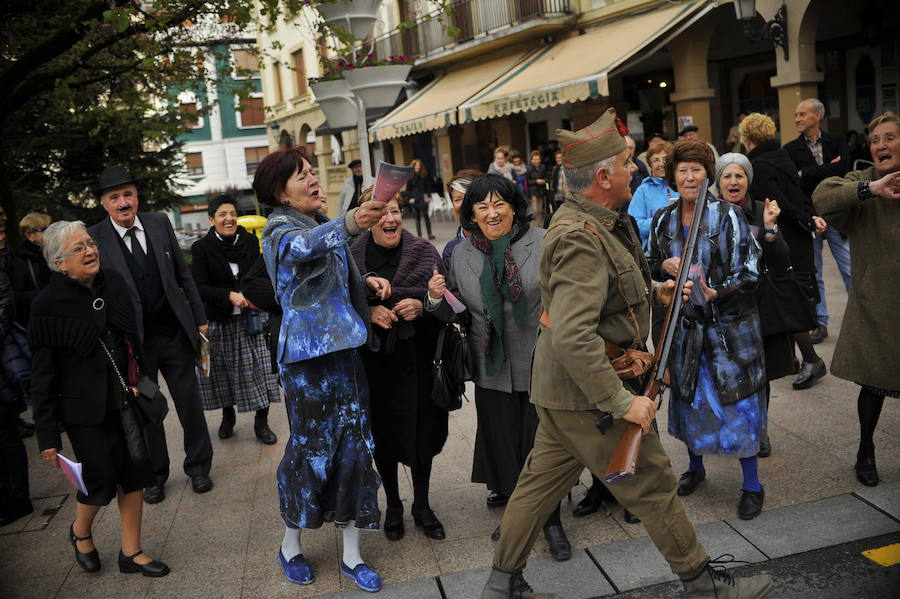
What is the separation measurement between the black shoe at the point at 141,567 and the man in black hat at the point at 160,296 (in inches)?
30.4

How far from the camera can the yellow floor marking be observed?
3.67m

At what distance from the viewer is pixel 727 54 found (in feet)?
55.7

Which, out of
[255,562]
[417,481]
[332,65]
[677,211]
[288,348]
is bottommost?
[255,562]

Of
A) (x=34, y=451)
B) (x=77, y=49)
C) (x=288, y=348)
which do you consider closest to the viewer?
(x=288, y=348)

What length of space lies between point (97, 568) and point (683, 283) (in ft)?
10.8

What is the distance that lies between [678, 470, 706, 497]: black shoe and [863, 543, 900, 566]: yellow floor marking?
100cm

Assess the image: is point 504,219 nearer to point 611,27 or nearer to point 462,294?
point 462,294

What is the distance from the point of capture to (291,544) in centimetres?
409

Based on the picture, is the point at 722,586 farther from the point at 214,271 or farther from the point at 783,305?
the point at 214,271

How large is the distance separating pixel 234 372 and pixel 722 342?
3669 millimetres

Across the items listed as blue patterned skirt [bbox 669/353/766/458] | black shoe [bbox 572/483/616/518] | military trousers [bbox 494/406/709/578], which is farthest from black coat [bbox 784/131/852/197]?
military trousers [bbox 494/406/709/578]

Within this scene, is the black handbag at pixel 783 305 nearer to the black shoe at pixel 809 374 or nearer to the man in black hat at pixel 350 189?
the black shoe at pixel 809 374

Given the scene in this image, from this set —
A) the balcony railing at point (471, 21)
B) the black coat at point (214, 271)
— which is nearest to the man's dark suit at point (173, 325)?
the black coat at point (214, 271)

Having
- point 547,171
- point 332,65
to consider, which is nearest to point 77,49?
point 332,65
